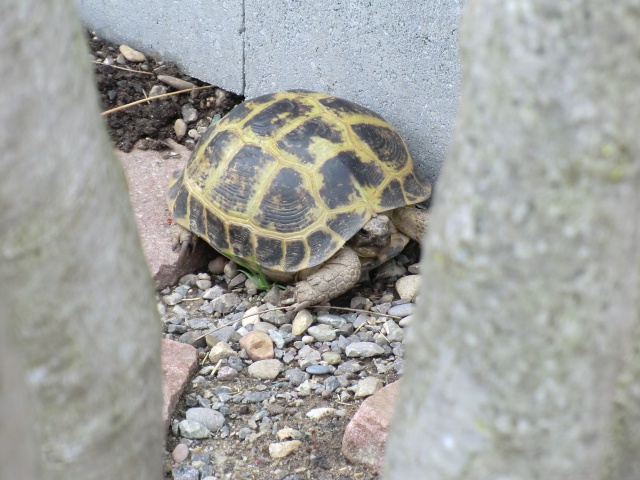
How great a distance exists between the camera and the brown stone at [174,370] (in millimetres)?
2449

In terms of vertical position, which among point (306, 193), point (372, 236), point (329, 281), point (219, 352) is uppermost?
point (306, 193)

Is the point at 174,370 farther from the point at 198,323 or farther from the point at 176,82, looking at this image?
the point at 176,82

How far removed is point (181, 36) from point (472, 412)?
3746 millimetres

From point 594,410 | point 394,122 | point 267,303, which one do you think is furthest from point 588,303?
point 394,122

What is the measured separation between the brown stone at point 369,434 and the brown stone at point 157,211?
1169 millimetres

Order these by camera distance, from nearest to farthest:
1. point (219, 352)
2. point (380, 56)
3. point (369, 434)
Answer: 1. point (369, 434)
2. point (219, 352)
3. point (380, 56)

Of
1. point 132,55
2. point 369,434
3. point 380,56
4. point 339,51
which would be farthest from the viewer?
point 132,55

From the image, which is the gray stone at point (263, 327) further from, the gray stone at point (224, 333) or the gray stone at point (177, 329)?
the gray stone at point (177, 329)

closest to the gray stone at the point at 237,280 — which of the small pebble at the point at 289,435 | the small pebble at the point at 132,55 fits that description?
the small pebble at the point at 289,435

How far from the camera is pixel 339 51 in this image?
11.5 feet

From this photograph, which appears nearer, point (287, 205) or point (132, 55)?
point (287, 205)

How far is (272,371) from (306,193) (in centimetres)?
66

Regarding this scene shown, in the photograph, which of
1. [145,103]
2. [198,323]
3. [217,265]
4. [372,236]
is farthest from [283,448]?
[145,103]

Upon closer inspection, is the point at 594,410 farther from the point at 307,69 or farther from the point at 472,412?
the point at 307,69
